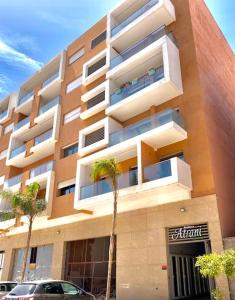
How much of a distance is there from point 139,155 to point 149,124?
6.56ft

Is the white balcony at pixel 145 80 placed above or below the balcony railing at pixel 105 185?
above

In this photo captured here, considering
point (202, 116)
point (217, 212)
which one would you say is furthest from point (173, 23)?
point (217, 212)

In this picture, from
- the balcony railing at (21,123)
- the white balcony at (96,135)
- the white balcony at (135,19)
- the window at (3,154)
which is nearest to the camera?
the white balcony at (96,135)

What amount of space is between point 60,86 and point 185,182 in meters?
17.3

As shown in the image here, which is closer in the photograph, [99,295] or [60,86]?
[99,295]

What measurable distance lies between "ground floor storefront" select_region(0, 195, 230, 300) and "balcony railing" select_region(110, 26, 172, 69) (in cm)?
1116

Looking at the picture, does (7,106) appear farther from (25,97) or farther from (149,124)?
(149,124)

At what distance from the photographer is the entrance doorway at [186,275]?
16.3m

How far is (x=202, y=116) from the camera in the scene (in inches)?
664

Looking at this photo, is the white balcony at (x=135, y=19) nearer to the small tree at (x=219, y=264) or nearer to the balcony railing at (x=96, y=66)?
the balcony railing at (x=96, y=66)

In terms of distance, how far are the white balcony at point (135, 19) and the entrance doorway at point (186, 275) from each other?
15081mm

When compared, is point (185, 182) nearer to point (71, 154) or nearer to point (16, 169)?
point (71, 154)

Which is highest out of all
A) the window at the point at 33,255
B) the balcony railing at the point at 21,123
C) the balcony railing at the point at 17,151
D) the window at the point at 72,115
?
the balcony railing at the point at 21,123

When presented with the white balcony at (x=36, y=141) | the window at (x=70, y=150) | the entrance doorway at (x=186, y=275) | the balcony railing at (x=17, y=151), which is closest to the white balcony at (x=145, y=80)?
the window at (x=70, y=150)
